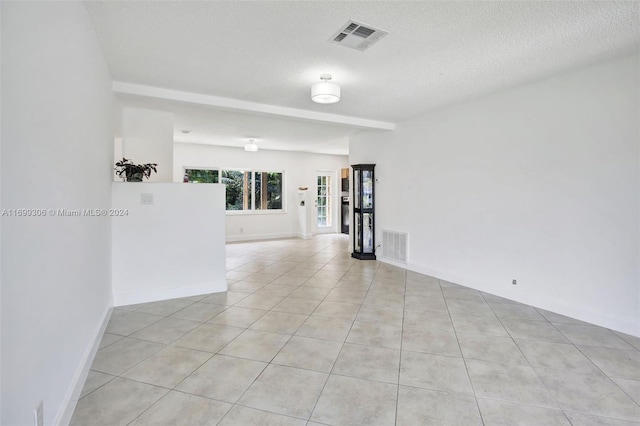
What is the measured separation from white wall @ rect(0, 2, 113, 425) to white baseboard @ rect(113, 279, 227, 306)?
3.69ft

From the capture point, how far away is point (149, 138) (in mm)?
4629

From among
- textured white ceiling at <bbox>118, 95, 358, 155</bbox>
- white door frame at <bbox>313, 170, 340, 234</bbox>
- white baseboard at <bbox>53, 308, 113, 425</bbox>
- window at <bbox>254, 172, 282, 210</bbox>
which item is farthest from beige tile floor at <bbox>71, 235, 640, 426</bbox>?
white door frame at <bbox>313, 170, 340, 234</bbox>

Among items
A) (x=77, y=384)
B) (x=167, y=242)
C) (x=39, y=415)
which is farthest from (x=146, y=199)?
(x=39, y=415)

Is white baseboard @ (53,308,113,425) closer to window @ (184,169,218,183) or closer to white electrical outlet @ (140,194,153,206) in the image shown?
Result: white electrical outlet @ (140,194,153,206)

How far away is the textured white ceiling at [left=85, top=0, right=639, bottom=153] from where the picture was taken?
229 cm

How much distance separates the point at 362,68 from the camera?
3.29 meters

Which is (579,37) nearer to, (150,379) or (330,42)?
(330,42)

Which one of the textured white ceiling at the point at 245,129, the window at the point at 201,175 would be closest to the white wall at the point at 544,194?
the textured white ceiling at the point at 245,129

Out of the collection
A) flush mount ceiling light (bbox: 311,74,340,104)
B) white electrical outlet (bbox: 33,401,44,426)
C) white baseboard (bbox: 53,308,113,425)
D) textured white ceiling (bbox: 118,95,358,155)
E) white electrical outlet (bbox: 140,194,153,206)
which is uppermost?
textured white ceiling (bbox: 118,95,358,155)

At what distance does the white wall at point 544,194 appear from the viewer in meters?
3.02

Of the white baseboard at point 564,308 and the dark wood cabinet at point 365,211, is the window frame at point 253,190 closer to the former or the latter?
the dark wood cabinet at point 365,211

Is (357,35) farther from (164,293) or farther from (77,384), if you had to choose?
(164,293)

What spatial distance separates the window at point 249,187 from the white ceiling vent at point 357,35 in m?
6.46

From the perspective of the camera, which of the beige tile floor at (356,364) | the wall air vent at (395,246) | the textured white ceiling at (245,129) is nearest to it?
the beige tile floor at (356,364)
